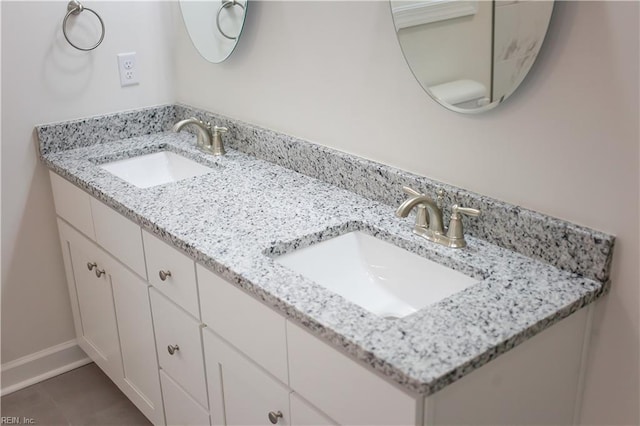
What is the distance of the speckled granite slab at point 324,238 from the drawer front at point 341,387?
0.12 ft

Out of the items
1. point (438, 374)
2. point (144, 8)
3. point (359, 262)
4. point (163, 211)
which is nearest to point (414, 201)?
point (359, 262)

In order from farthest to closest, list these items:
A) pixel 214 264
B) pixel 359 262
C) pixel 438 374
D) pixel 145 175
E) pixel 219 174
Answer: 1. pixel 145 175
2. pixel 219 174
3. pixel 359 262
4. pixel 214 264
5. pixel 438 374

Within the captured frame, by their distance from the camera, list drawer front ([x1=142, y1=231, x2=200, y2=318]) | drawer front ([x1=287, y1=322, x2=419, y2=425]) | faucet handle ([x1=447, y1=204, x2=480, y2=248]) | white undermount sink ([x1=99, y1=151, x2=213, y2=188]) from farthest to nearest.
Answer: white undermount sink ([x1=99, y1=151, x2=213, y2=188]), drawer front ([x1=142, y1=231, x2=200, y2=318]), faucet handle ([x1=447, y1=204, x2=480, y2=248]), drawer front ([x1=287, y1=322, x2=419, y2=425])

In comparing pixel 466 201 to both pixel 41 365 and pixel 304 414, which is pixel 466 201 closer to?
pixel 304 414

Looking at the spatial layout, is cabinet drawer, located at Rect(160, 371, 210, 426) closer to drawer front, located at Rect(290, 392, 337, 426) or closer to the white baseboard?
drawer front, located at Rect(290, 392, 337, 426)

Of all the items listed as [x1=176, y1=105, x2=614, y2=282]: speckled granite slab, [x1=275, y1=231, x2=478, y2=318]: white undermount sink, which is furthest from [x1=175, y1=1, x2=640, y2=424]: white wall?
[x1=275, y1=231, x2=478, y2=318]: white undermount sink

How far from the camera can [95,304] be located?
2361 mm

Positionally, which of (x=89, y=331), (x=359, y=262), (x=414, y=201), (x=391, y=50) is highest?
(x=391, y=50)

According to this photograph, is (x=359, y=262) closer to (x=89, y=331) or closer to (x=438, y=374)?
(x=438, y=374)

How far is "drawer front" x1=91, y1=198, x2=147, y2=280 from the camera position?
1.92 meters

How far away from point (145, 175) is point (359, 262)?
1.06 meters

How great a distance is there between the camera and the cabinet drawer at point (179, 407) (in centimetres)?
185

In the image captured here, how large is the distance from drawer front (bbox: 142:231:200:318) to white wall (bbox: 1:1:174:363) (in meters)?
0.77

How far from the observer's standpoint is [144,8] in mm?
2475
